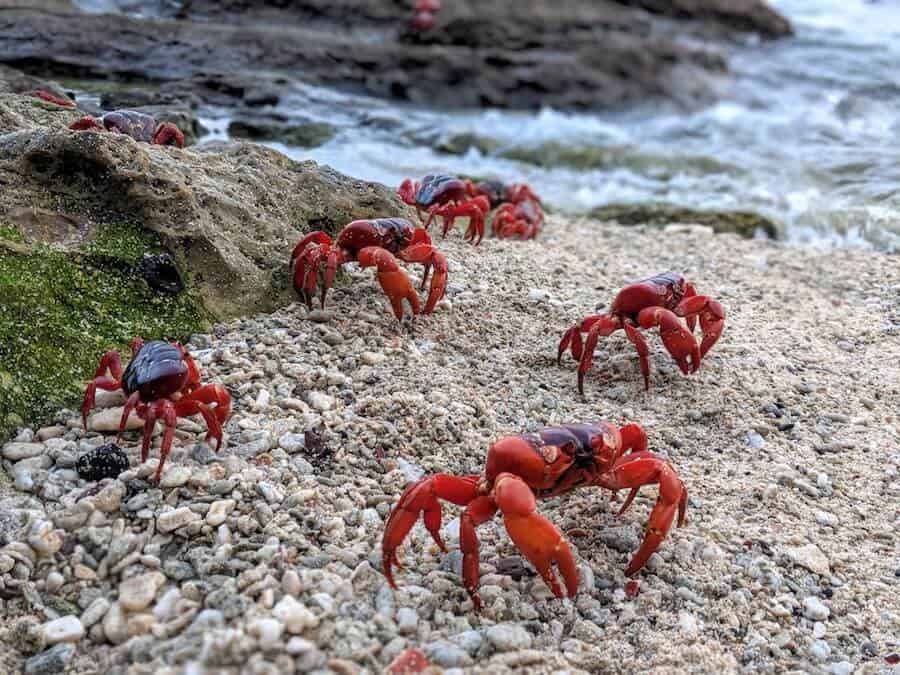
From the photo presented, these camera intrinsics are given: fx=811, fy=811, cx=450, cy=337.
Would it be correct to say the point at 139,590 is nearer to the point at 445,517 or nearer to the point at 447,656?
the point at 447,656

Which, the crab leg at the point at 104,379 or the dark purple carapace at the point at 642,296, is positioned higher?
the dark purple carapace at the point at 642,296

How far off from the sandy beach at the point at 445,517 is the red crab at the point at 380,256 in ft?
0.66

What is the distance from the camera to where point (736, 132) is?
16.1 meters

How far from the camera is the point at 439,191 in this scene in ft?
24.5

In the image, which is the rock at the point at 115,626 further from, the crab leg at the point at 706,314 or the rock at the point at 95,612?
the crab leg at the point at 706,314

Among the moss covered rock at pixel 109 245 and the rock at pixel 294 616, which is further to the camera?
the moss covered rock at pixel 109 245

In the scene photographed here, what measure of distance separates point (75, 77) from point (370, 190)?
7.99m

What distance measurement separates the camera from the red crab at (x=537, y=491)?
3100 millimetres

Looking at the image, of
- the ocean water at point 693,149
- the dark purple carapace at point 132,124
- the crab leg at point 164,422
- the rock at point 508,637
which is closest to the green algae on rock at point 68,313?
the crab leg at point 164,422

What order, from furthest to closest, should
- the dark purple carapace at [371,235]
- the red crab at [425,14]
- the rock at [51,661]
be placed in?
the red crab at [425,14]
the dark purple carapace at [371,235]
the rock at [51,661]

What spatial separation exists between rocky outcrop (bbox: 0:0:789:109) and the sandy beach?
9.29 meters

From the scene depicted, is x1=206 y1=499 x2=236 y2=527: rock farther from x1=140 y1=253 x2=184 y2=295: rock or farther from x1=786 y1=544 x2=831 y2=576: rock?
x1=786 y1=544 x2=831 y2=576: rock

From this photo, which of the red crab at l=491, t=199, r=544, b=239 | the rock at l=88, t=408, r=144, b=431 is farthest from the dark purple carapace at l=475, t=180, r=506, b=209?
the rock at l=88, t=408, r=144, b=431

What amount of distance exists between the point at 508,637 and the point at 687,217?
856cm
